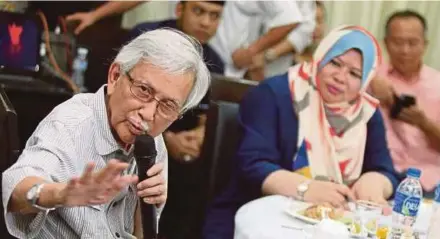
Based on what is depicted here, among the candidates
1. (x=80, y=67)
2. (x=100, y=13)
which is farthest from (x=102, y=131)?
(x=100, y=13)

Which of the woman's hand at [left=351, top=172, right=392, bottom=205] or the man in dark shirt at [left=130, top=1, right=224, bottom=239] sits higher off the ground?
the woman's hand at [left=351, top=172, right=392, bottom=205]

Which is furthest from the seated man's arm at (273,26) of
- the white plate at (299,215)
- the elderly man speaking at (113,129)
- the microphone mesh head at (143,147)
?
the microphone mesh head at (143,147)

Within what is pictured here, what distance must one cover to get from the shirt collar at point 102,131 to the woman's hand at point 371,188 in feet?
3.11

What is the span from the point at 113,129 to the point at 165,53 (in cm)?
18

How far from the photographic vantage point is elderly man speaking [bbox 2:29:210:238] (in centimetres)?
111

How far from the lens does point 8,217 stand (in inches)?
44.6

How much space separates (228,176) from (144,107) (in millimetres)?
1015

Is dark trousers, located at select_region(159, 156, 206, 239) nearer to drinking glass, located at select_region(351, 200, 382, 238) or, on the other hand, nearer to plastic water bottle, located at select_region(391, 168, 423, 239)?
drinking glass, located at select_region(351, 200, 382, 238)

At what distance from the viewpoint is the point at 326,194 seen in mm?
1775

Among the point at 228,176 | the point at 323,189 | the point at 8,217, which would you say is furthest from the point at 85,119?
the point at 228,176

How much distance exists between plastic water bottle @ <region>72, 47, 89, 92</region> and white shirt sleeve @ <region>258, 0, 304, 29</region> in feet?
2.93

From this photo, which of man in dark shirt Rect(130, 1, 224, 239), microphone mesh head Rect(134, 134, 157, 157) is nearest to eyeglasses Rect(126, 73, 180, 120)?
microphone mesh head Rect(134, 134, 157, 157)

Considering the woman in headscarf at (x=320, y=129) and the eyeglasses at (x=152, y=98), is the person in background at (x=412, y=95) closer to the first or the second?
the woman in headscarf at (x=320, y=129)

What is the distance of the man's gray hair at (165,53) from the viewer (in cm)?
120
